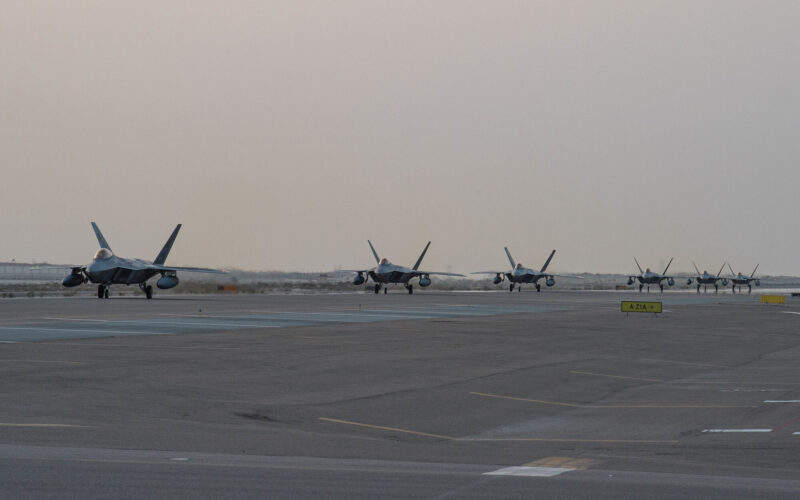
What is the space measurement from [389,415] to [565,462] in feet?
17.2

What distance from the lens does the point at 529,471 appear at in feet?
35.3

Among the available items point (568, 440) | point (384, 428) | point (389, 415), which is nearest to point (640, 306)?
point (389, 415)

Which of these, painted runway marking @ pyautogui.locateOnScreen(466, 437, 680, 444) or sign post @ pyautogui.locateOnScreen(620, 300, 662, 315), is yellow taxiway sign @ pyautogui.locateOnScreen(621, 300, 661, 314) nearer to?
sign post @ pyautogui.locateOnScreen(620, 300, 662, 315)

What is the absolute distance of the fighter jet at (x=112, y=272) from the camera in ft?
215

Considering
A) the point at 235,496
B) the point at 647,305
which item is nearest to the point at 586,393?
the point at 235,496

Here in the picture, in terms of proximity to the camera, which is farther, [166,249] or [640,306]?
[166,249]

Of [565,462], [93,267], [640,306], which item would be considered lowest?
[565,462]

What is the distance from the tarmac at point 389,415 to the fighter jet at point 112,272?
31240mm

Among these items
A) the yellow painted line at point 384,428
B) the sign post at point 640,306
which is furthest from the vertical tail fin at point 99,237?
the yellow painted line at point 384,428

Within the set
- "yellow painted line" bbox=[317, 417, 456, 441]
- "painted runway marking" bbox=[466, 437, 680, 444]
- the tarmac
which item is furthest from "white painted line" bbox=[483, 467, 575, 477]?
"yellow painted line" bbox=[317, 417, 456, 441]

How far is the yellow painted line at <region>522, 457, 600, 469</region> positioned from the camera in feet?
37.0

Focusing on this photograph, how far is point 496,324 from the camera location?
42.2m

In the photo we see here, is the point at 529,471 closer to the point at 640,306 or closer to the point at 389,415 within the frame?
the point at 389,415

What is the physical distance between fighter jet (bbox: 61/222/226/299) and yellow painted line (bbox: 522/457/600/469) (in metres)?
57.2
